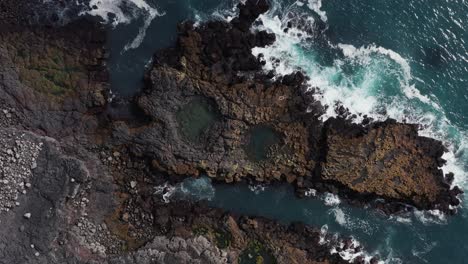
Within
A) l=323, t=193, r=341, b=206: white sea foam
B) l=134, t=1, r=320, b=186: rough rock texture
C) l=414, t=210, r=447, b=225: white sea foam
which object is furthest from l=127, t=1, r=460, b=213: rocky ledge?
l=414, t=210, r=447, b=225: white sea foam

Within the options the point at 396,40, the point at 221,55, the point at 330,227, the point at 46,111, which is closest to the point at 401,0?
the point at 396,40

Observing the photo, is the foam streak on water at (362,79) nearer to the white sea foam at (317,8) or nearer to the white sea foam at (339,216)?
the white sea foam at (317,8)

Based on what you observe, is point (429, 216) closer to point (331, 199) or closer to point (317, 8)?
point (331, 199)

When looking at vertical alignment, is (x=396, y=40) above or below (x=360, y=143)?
above

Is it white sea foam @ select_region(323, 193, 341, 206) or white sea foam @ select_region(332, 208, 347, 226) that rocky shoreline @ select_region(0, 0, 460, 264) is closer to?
white sea foam @ select_region(323, 193, 341, 206)

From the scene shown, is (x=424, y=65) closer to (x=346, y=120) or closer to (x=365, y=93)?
(x=365, y=93)

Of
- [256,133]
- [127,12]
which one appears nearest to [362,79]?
[256,133]
